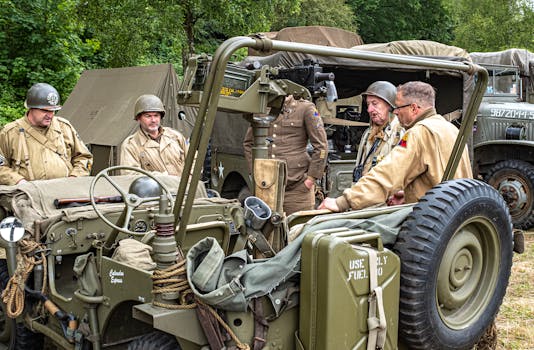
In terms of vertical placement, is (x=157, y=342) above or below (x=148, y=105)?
below

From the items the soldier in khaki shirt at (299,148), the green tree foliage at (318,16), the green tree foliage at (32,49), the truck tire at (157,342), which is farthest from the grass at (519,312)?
the green tree foliage at (318,16)

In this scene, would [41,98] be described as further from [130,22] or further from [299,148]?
[130,22]

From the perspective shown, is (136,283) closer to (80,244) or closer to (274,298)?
(274,298)

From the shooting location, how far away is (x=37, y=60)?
1394 cm

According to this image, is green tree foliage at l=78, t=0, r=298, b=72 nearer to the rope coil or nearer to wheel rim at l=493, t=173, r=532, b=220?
wheel rim at l=493, t=173, r=532, b=220

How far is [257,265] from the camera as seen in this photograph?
2.52 meters

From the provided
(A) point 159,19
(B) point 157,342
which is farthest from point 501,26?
(B) point 157,342

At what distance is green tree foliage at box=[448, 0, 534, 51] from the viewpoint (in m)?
21.0

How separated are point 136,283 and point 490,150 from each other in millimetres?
7374

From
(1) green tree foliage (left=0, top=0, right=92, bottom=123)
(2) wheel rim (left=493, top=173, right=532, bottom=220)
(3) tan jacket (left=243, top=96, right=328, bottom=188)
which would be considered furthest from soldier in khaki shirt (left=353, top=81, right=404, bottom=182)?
(1) green tree foliage (left=0, top=0, right=92, bottom=123)

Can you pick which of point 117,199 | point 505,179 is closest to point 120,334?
point 117,199

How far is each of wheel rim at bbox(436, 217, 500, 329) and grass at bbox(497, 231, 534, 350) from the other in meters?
1.33

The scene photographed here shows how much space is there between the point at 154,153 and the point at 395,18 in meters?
26.0

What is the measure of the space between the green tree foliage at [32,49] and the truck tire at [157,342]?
1182cm
